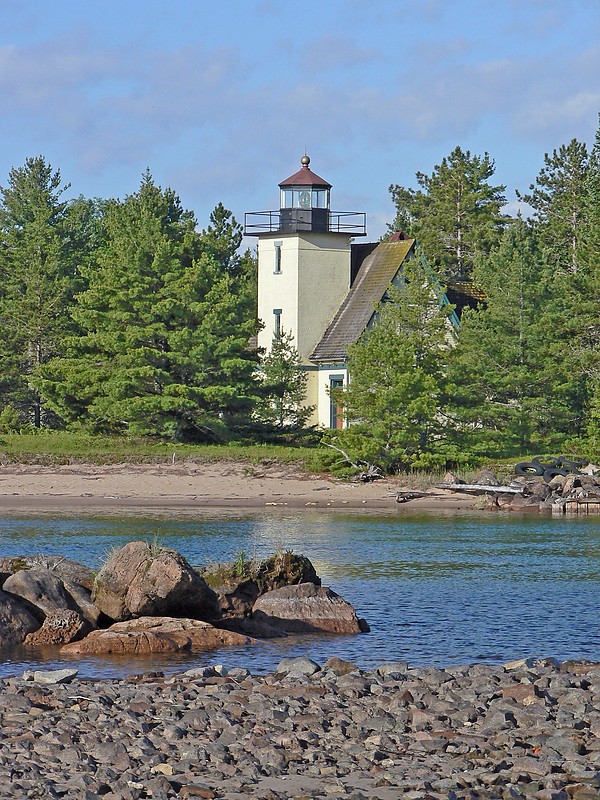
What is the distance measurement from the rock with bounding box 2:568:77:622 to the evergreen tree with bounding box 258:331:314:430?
28882mm

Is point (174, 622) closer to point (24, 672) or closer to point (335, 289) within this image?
point (24, 672)

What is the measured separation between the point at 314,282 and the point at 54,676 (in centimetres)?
3877

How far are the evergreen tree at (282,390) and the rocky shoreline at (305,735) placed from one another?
3231 centimetres

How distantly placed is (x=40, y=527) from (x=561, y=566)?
12944 mm

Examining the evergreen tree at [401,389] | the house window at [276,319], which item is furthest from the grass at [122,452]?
the house window at [276,319]

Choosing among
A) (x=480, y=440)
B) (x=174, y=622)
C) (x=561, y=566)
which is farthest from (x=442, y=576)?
(x=480, y=440)

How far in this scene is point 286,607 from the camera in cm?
1922

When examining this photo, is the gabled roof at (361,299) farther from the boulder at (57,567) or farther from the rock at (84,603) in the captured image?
the rock at (84,603)

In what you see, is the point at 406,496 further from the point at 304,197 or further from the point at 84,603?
the point at 84,603

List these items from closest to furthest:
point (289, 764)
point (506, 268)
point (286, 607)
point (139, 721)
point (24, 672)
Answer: point (289, 764)
point (139, 721)
point (24, 672)
point (286, 607)
point (506, 268)

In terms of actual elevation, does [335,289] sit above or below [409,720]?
above

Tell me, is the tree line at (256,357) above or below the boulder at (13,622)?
above

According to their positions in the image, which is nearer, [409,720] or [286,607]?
[409,720]

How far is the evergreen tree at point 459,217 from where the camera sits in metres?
70.3
